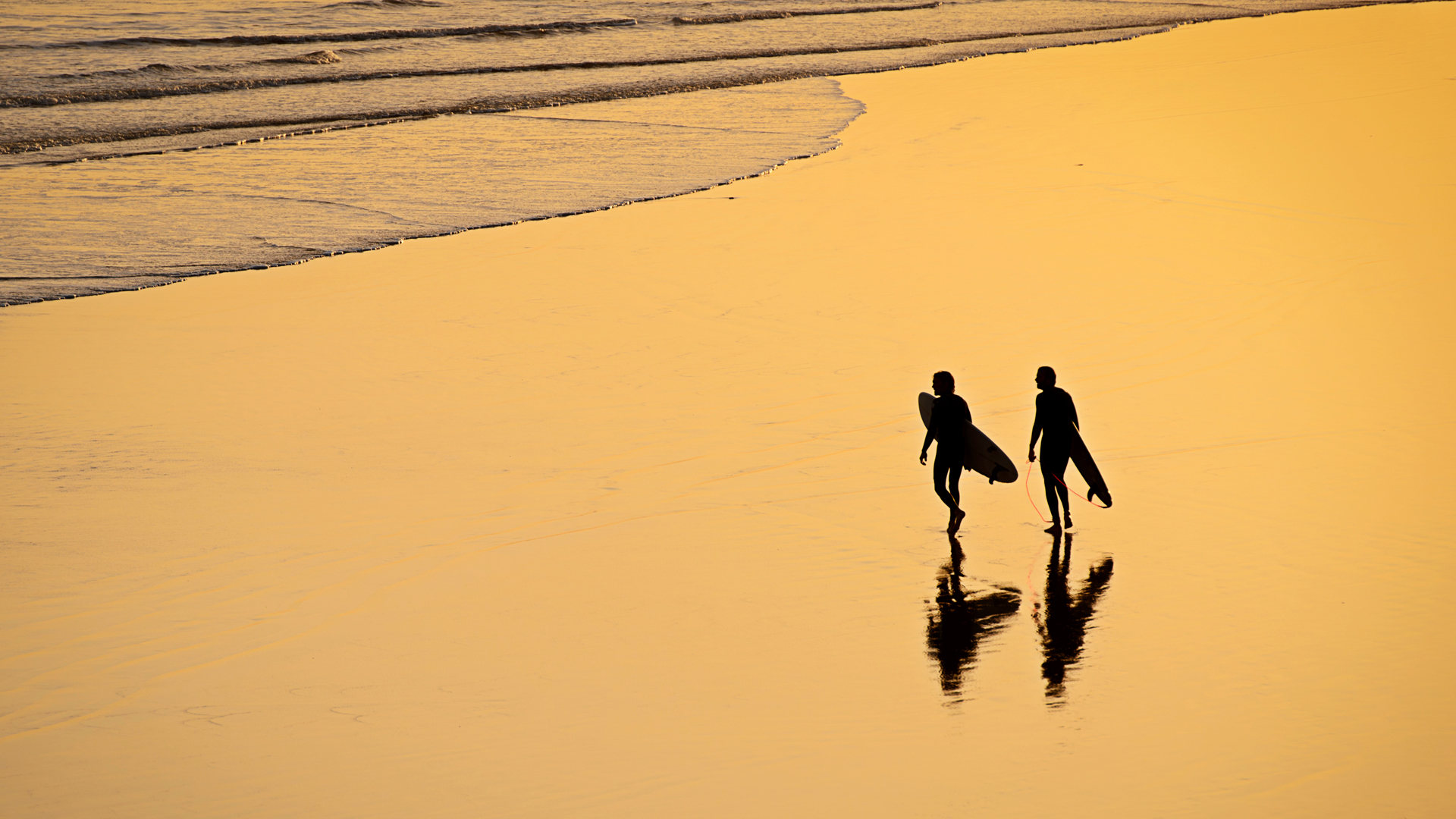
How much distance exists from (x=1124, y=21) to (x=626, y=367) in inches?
1246

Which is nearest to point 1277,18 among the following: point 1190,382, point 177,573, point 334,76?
point 334,76

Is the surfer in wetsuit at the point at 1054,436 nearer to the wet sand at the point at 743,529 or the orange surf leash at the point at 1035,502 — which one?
the orange surf leash at the point at 1035,502

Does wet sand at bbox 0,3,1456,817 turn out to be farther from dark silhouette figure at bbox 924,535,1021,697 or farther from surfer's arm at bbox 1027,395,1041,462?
surfer's arm at bbox 1027,395,1041,462

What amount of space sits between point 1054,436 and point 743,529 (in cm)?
201

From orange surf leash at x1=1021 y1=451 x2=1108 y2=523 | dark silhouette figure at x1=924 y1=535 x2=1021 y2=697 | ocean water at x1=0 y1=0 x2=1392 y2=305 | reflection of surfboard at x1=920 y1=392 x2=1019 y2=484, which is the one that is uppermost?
ocean water at x1=0 y1=0 x2=1392 y2=305

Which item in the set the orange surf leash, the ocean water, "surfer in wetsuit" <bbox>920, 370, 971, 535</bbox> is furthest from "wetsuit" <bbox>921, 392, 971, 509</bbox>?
the ocean water

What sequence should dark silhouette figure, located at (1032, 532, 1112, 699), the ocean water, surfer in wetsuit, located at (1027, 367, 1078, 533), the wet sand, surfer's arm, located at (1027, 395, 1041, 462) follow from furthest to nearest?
1. the ocean water
2. surfer's arm, located at (1027, 395, 1041, 462)
3. surfer in wetsuit, located at (1027, 367, 1078, 533)
4. dark silhouette figure, located at (1032, 532, 1112, 699)
5. the wet sand

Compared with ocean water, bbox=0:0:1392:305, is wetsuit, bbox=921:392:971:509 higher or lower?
lower

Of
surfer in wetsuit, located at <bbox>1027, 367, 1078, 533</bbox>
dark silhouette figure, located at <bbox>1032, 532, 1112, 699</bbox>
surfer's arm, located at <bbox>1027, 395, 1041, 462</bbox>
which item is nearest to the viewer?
dark silhouette figure, located at <bbox>1032, 532, 1112, 699</bbox>

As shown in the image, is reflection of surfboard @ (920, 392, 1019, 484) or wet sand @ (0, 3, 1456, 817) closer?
wet sand @ (0, 3, 1456, 817)

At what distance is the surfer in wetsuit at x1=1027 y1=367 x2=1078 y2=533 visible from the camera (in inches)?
323

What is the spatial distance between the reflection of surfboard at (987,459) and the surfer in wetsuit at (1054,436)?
0.55 ft

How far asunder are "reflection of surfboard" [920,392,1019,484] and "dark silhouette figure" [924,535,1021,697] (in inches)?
32.6

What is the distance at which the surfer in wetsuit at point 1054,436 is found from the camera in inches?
323
